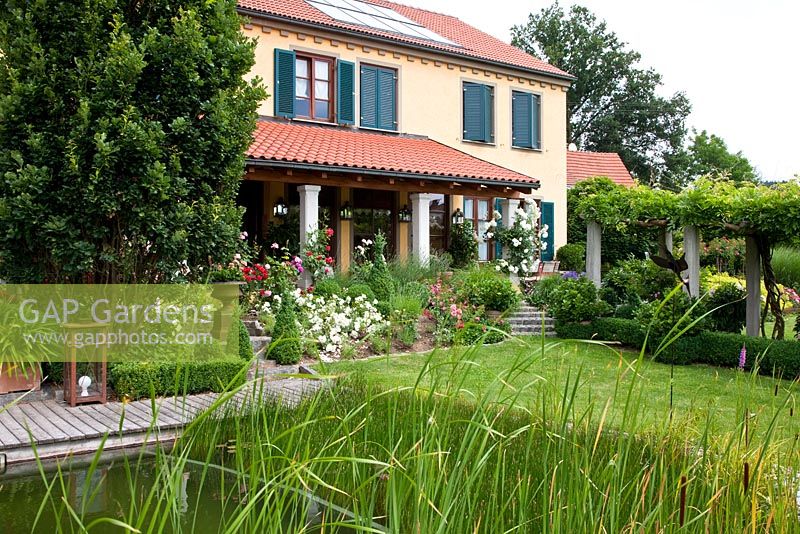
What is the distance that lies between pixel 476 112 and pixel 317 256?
777cm

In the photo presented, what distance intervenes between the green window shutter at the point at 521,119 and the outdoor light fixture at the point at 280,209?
7402mm

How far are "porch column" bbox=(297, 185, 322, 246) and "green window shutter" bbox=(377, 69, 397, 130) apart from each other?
13.5 feet

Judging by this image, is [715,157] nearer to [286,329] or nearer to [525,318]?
[525,318]

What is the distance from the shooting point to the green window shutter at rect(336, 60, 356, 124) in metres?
16.3

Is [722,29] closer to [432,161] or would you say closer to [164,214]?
[432,161]

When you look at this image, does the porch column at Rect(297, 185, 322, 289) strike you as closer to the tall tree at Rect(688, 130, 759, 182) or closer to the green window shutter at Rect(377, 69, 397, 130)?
the green window shutter at Rect(377, 69, 397, 130)

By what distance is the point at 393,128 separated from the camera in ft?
57.3

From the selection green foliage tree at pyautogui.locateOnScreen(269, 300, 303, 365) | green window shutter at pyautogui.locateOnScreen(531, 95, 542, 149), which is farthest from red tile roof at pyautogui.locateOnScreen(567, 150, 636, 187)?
green foliage tree at pyautogui.locateOnScreen(269, 300, 303, 365)

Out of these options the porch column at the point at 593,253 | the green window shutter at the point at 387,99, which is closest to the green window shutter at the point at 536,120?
the green window shutter at the point at 387,99

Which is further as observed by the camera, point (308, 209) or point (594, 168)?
point (594, 168)

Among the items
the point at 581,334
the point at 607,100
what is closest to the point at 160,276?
the point at 581,334

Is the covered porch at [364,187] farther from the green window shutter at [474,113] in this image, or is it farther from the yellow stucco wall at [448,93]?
the green window shutter at [474,113]

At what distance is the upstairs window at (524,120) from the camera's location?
1944 centimetres

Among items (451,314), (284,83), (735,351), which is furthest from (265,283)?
(735,351)
